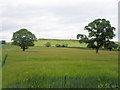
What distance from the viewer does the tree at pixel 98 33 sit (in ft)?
158

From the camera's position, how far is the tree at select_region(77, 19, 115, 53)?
48094 millimetres

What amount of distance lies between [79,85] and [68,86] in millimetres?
533

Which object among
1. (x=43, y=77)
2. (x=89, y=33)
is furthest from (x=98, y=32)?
(x=43, y=77)

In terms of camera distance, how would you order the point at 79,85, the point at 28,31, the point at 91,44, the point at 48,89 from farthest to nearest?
the point at 28,31, the point at 91,44, the point at 79,85, the point at 48,89

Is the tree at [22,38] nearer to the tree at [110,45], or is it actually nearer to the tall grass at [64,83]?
the tree at [110,45]

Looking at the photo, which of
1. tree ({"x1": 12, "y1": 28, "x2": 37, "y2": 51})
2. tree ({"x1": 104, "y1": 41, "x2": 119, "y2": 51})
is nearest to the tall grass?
tree ({"x1": 104, "y1": 41, "x2": 119, "y2": 51})

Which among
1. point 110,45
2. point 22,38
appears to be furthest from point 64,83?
point 22,38

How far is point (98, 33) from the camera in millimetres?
49375

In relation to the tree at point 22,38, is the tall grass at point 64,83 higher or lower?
lower

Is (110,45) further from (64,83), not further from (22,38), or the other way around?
(64,83)

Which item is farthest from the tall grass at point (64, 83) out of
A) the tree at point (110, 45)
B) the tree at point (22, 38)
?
the tree at point (22, 38)

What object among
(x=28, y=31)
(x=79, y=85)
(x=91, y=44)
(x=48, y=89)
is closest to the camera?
(x=48, y=89)

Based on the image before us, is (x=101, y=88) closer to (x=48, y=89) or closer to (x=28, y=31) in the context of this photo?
(x=48, y=89)

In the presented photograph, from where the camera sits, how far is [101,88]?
7.68 meters
